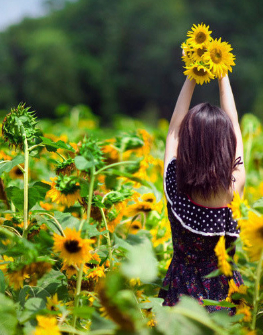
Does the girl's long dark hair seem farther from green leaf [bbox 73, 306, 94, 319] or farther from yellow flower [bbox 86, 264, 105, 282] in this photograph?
green leaf [bbox 73, 306, 94, 319]

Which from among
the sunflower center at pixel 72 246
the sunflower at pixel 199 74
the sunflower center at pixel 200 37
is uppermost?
the sunflower center at pixel 200 37

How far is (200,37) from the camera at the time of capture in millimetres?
1142

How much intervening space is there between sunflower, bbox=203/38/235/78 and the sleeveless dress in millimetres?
269

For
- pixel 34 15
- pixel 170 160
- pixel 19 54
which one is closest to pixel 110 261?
pixel 170 160

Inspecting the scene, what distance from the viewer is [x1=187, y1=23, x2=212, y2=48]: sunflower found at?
3.68 ft

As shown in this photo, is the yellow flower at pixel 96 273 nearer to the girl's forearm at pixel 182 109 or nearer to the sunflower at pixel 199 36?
the girl's forearm at pixel 182 109

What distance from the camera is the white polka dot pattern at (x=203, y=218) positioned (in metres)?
1.09

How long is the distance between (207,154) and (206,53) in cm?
23

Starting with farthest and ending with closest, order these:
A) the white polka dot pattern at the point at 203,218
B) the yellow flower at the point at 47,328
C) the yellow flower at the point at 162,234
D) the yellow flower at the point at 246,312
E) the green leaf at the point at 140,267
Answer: the yellow flower at the point at 162,234 → the white polka dot pattern at the point at 203,218 → the yellow flower at the point at 246,312 → the yellow flower at the point at 47,328 → the green leaf at the point at 140,267

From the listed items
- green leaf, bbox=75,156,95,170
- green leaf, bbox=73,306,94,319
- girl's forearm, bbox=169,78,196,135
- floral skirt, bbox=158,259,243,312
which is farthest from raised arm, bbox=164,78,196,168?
green leaf, bbox=73,306,94,319

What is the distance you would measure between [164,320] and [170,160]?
583 mm

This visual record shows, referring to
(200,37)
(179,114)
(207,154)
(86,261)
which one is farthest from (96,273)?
(200,37)

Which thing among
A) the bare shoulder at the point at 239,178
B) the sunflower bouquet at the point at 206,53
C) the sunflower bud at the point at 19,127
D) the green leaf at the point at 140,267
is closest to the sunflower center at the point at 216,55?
the sunflower bouquet at the point at 206,53

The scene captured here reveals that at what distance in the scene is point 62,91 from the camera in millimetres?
26578
